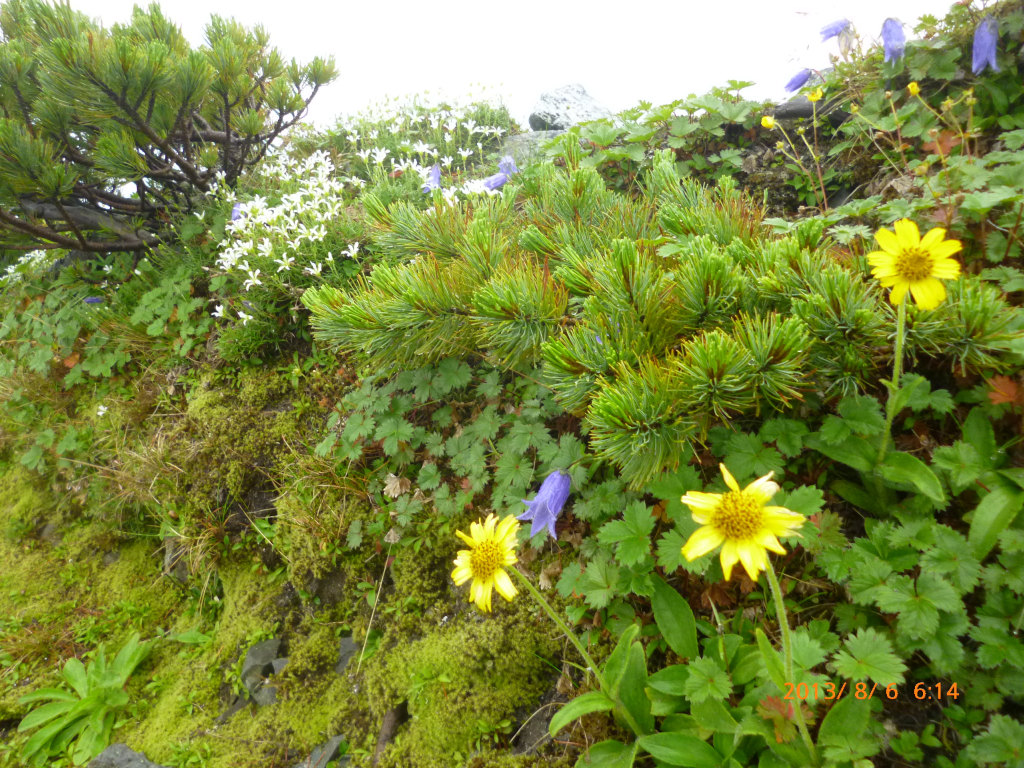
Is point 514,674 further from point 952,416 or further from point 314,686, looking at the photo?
point 952,416

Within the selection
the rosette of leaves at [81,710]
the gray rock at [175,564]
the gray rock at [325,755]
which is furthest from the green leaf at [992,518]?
the gray rock at [175,564]

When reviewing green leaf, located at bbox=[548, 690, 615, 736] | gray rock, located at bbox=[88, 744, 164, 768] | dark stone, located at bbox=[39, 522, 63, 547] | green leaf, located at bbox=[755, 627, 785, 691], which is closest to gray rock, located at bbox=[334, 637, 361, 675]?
gray rock, located at bbox=[88, 744, 164, 768]

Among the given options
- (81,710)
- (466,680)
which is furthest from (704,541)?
(81,710)

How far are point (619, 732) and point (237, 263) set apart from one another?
3.66 m

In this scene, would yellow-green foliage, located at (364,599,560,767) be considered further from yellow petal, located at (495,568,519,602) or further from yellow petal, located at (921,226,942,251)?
yellow petal, located at (921,226,942,251)

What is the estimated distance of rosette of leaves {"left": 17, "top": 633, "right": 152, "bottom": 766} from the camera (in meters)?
2.84

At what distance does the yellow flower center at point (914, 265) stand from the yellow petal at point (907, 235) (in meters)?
0.01

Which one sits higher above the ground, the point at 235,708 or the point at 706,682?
the point at 706,682

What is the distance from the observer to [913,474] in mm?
1434

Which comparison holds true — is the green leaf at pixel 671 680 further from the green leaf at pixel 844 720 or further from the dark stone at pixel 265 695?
the dark stone at pixel 265 695

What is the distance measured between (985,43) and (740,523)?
8.72ft

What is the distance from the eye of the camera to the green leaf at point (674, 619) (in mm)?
1593

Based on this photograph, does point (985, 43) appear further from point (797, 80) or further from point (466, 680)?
point (466, 680)

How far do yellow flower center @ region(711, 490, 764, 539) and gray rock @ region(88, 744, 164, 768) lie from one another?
10.4 feet
